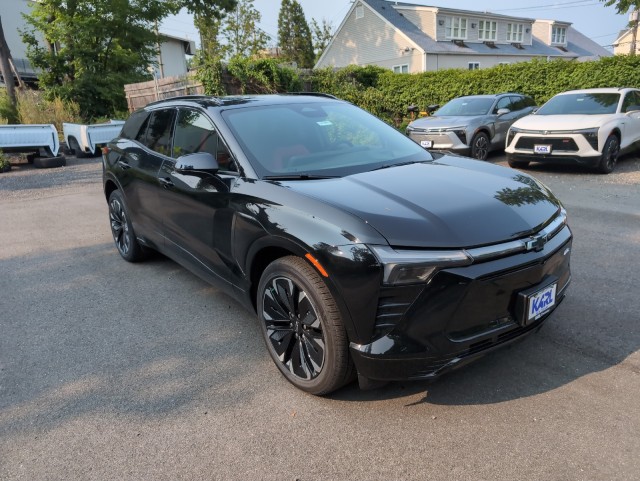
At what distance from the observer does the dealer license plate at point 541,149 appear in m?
9.07

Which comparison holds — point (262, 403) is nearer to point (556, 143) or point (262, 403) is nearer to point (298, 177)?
point (298, 177)

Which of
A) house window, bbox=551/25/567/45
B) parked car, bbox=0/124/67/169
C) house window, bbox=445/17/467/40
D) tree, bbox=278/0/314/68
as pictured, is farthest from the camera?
tree, bbox=278/0/314/68

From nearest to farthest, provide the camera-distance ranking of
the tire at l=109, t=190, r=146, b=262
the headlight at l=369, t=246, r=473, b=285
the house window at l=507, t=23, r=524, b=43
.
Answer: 1. the headlight at l=369, t=246, r=473, b=285
2. the tire at l=109, t=190, r=146, b=262
3. the house window at l=507, t=23, r=524, b=43

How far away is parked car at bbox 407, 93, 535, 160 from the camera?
34.7 feet

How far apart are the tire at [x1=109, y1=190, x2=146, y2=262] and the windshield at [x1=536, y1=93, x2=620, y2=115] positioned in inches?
333

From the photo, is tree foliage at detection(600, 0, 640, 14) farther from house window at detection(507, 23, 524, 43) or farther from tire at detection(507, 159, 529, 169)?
house window at detection(507, 23, 524, 43)

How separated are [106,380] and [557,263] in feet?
9.25

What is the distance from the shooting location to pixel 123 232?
5.43m

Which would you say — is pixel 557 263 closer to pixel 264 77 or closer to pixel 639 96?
pixel 639 96

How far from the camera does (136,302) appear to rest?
4.35 m

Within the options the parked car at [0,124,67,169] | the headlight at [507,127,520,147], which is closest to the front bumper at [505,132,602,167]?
the headlight at [507,127,520,147]

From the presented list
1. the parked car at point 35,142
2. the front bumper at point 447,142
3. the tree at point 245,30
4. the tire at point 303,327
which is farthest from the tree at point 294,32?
the tire at point 303,327

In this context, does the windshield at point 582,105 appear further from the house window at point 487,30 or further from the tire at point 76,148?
the house window at point 487,30

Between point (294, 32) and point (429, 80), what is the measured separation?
43175mm
